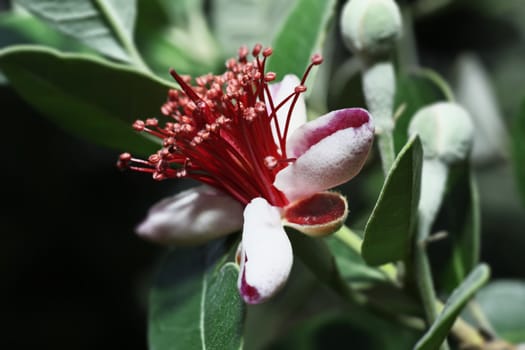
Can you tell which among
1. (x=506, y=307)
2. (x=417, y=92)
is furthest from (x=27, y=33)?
(x=506, y=307)

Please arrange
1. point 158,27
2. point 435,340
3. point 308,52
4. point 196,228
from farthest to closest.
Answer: point 158,27 → point 308,52 → point 196,228 → point 435,340

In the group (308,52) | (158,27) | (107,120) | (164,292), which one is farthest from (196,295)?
(158,27)

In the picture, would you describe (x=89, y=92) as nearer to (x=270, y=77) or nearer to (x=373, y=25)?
(x=270, y=77)

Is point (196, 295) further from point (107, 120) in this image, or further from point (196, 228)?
point (107, 120)

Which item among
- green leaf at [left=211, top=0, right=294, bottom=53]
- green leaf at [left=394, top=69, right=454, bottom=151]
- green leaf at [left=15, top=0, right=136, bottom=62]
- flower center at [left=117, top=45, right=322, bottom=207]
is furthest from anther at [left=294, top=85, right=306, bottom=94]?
green leaf at [left=211, top=0, right=294, bottom=53]

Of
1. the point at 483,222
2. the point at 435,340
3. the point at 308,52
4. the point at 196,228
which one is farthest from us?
the point at 483,222

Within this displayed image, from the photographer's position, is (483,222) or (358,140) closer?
(358,140)

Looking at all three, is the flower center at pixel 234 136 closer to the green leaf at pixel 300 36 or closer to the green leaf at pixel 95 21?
the green leaf at pixel 300 36
